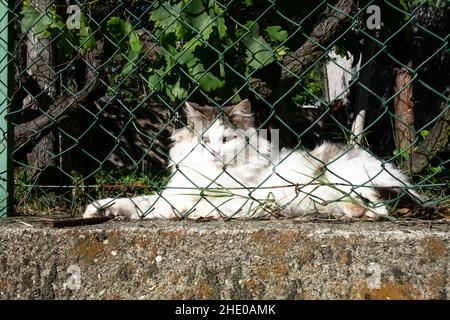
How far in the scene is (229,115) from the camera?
2941mm

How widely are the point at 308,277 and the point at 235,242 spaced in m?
0.25

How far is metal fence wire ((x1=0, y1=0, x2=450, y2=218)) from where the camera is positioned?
1.93m

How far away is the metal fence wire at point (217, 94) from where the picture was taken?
1.93 meters

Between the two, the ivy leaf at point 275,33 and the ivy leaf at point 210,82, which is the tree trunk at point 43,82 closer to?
the ivy leaf at point 210,82

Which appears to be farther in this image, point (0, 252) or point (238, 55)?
point (238, 55)

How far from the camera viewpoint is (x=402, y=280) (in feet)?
4.73

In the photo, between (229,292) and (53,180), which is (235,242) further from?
(53,180)

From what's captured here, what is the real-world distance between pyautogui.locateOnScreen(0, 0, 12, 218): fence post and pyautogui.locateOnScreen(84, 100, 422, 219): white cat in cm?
35

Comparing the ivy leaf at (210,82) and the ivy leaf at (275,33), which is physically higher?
the ivy leaf at (275,33)

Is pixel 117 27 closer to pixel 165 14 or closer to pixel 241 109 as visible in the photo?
pixel 165 14

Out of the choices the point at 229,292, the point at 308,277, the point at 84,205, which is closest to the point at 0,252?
the point at 84,205

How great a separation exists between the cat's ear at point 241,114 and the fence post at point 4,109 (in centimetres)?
131

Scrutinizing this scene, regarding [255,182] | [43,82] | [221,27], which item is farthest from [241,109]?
[43,82]

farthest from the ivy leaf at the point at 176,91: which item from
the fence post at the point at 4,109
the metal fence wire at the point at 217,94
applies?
the fence post at the point at 4,109
